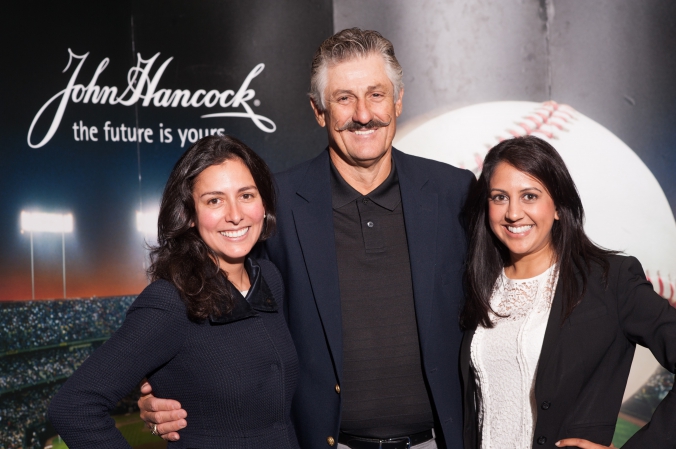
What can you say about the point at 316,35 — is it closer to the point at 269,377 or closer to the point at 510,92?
the point at 510,92

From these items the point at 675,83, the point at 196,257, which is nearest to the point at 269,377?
the point at 196,257

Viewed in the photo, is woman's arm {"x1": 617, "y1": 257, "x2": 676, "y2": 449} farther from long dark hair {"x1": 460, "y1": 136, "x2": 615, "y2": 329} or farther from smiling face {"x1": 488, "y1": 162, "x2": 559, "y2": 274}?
smiling face {"x1": 488, "y1": 162, "x2": 559, "y2": 274}

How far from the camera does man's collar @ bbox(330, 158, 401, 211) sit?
2.16m

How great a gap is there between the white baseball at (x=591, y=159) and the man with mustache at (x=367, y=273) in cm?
133

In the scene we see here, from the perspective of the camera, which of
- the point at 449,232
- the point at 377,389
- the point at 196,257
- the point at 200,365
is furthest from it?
the point at 449,232

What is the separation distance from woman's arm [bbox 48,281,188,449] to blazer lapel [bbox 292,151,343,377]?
0.52 meters

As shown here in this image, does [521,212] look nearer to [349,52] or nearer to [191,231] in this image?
[349,52]

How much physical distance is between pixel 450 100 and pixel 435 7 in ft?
1.65

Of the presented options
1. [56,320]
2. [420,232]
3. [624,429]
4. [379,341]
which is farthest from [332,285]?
[624,429]

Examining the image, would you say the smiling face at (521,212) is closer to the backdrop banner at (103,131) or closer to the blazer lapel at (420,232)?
the blazer lapel at (420,232)

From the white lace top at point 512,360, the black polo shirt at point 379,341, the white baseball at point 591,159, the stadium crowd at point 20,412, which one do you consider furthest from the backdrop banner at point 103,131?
the white lace top at point 512,360

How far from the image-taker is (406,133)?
355 centimetres

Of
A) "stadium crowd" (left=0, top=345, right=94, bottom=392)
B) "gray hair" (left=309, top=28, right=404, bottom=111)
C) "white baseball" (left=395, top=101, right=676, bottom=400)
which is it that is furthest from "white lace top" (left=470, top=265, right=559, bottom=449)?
"stadium crowd" (left=0, top=345, right=94, bottom=392)

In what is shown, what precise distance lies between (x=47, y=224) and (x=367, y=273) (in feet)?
6.76
